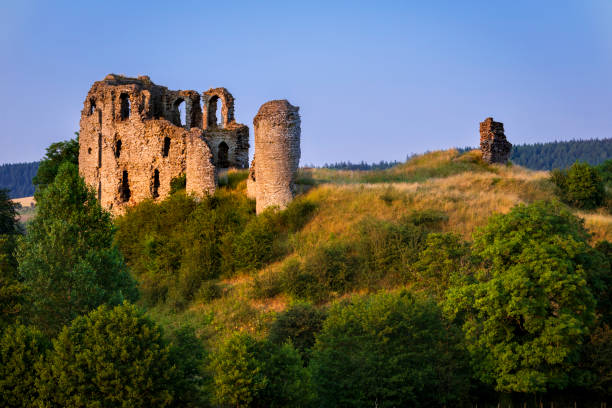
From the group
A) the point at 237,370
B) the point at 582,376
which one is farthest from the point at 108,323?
the point at 582,376

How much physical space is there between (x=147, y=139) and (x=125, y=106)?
123 inches

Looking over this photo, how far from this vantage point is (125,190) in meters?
34.3

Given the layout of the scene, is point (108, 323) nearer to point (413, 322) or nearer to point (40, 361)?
point (40, 361)

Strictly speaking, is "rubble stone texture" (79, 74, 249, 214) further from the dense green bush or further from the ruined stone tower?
the ruined stone tower

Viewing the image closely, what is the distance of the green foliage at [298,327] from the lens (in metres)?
18.5

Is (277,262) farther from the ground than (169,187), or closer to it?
closer to it

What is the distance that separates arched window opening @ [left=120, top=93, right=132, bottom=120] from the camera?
34.9m

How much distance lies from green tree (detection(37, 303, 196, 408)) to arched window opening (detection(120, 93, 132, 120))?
2190cm

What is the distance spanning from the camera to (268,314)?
69.9 ft

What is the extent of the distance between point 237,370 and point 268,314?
26.5 feet

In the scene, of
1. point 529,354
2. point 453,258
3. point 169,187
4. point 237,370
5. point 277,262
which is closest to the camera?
point 237,370

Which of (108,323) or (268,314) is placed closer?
(108,323)

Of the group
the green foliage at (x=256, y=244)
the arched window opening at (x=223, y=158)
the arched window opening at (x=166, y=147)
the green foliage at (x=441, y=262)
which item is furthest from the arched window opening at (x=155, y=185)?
the green foliage at (x=441, y=262)

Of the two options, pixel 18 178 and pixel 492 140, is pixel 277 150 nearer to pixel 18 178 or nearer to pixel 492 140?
pixel 492 140
